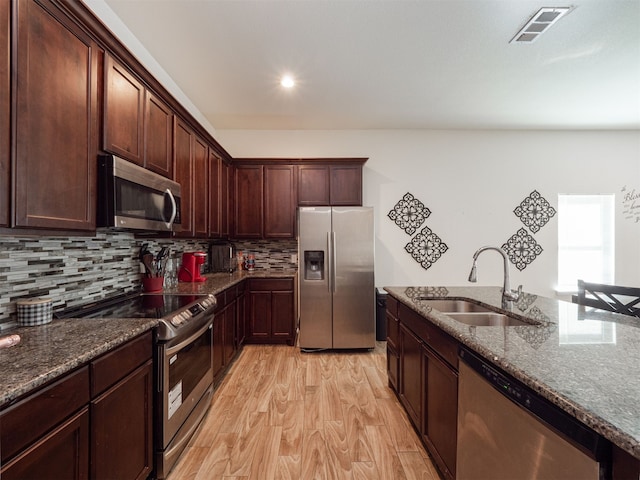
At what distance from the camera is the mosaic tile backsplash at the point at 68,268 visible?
1482 mm

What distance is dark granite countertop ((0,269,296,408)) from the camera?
904mm

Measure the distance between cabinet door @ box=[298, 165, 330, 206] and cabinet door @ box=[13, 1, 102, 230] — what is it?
2.50 metres

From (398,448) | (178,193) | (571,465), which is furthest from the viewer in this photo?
(178,193)

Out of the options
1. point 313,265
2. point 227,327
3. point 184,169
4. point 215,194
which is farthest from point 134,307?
point 313,265

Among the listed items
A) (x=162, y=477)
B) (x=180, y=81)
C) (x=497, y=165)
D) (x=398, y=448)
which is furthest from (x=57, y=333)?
(x=497, y=165)

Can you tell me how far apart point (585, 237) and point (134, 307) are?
5.48 m

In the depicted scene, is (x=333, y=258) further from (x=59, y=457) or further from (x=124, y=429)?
(x=59, y=457)

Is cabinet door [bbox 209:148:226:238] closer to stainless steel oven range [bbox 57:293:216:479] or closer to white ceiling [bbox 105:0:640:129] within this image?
white ceiling [bbox 105:0:640:129]

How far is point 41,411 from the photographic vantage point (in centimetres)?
95

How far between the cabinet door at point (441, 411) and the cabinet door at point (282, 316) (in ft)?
6.82

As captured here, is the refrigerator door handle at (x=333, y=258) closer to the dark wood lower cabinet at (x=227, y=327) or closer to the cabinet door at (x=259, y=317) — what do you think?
the cabinet door at (x=259, y=317)

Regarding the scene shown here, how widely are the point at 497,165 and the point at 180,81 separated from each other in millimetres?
4103

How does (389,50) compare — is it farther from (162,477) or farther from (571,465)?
(162,477)

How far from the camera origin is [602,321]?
156cm
